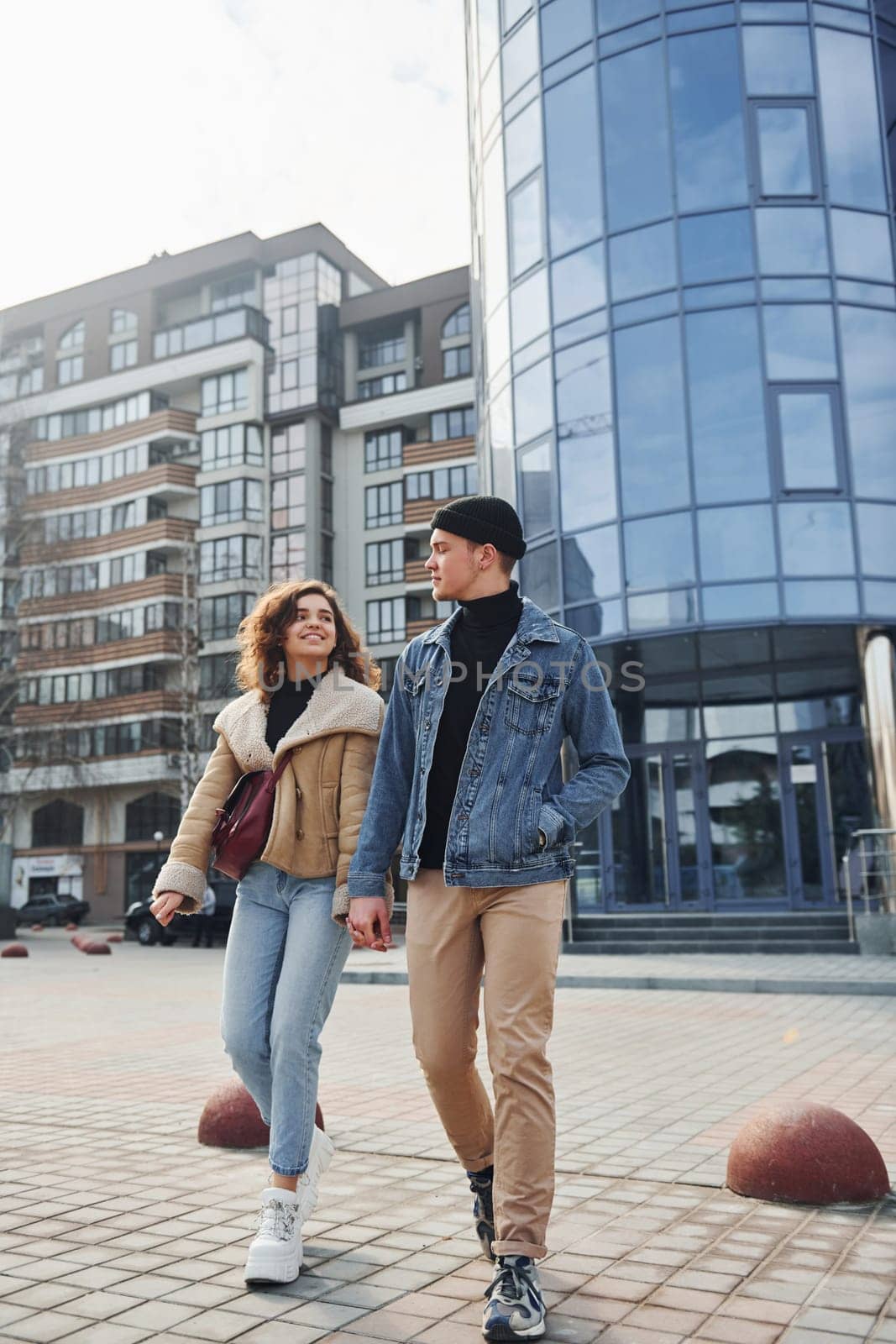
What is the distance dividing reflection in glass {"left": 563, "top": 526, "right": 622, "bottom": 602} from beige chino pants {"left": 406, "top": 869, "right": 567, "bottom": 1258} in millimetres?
15735

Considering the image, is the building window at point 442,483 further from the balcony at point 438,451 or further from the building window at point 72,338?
the building window at point 72,338

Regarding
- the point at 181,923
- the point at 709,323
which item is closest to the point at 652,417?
the point at 709,323

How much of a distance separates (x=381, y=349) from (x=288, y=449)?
20.0 feet

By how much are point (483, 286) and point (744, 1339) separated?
74.3 feet

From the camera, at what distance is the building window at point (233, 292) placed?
51312mm

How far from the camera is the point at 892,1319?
3047 mm

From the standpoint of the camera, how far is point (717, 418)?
1858cm

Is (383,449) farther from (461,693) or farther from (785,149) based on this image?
(461,693)

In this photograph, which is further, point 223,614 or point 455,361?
point 223,614

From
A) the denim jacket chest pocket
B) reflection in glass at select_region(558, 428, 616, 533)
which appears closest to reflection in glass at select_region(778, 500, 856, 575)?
reflection in glass at select_region(558, 428, 616, 533)

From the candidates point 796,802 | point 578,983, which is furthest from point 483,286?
point 578,983

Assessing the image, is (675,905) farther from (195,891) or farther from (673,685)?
(195,891)

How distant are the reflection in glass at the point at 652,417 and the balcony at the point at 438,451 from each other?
25.2 meters

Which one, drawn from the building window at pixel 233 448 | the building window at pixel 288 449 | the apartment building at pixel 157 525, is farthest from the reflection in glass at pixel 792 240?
the building window at pixel 233 448
